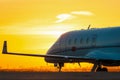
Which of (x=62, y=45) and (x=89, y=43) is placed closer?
(x=89, y=43)

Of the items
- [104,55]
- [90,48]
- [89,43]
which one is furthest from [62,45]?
[104,55]

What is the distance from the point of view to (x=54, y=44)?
1909 inches

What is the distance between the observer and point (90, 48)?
43.1 m

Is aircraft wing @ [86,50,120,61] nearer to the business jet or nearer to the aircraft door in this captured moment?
the business jet

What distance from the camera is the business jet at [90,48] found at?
128ft

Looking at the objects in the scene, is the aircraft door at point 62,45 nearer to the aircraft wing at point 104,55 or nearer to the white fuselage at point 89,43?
the white fuselage at point 89,43

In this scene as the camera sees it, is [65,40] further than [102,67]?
Yes

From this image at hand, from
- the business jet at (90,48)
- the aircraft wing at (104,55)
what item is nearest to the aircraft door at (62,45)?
the business jet at (90,48)

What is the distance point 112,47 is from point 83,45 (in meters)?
4.57

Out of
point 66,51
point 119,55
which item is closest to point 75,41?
point 66,51

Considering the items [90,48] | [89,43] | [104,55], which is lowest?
[104,55]

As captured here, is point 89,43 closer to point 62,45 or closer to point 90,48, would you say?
point 90,48

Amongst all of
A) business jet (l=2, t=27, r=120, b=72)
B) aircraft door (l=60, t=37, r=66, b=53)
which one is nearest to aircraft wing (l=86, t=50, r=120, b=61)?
business jet (l=2, t=27, r=120, b=72)
